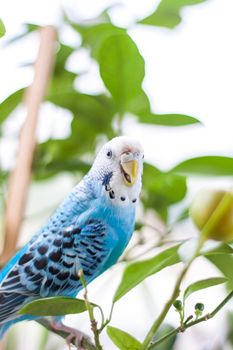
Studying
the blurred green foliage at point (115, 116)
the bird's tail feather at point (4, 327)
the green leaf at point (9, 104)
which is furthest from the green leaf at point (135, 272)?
the green leaf at point (9, 104)

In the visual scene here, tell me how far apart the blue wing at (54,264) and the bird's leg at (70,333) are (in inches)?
1.2

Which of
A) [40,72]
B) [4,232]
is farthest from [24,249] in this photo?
[40,72]

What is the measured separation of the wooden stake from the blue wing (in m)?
0.13

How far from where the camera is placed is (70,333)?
0.44 m

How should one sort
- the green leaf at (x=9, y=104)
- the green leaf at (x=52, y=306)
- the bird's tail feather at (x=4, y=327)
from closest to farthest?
the green leaf at (x=52, y=306) < the bird's tail feather at (x=4, y=327) < the green leaf at (x=9, y=104)

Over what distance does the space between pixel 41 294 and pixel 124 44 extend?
0.24m

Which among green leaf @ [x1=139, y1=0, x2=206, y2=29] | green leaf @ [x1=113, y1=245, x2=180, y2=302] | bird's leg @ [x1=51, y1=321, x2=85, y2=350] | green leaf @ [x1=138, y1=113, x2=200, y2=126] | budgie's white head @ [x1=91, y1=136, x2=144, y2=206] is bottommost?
bird's leg @ [x1=51, y1=321, x2=85, y2=350]

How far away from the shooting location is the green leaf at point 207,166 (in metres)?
0.49

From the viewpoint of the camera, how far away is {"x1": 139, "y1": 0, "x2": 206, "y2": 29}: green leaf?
718 mm

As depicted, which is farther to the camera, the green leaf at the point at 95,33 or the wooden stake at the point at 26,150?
the green leaf at the point at 95,33

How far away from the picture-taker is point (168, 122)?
0.59 meters

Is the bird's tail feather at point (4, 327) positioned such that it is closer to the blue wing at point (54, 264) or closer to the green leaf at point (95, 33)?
the blue wing at point (54, 264)

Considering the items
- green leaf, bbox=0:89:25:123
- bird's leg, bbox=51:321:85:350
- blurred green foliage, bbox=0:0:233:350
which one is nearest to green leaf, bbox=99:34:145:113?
blurred green foliage, bbox=0:0:233:350

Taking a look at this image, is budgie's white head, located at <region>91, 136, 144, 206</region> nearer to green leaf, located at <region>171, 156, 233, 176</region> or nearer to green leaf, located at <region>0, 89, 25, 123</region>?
green leaf, located at <region>171, 156, 233, 176</region>
